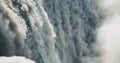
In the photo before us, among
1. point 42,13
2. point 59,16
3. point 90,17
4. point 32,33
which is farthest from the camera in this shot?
point 90,17

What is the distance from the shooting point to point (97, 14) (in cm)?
2523

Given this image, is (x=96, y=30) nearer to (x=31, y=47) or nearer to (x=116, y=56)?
(x=116, y=56)

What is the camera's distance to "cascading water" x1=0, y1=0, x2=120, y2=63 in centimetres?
1262

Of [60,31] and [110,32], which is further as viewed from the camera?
[110,32]

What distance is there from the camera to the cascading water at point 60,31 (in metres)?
12.6

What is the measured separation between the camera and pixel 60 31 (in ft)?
61.1

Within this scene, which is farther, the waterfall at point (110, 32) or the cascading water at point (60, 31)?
the waterfall at point (110, 32)

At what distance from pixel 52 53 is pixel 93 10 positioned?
9.51 meters

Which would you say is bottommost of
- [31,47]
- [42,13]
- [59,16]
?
[31,47]

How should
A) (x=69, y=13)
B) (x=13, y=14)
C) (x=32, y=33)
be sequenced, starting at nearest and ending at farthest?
1. (x=13, y=14)
2. (x=32, y=33)
3. (x=69, y=13)

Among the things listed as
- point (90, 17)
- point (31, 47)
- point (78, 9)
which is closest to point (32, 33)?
point (31, 47)

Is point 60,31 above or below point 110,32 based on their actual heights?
below

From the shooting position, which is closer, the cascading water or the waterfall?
the cascading water

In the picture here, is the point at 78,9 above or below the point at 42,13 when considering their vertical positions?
above
